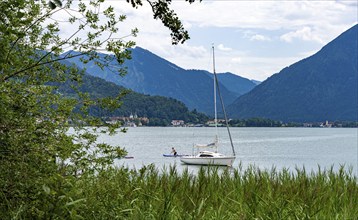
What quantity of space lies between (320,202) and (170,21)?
147 inches

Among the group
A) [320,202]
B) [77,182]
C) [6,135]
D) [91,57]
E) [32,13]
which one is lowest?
[320,202]

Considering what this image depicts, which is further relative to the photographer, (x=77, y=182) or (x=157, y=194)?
(x=157, y=194)

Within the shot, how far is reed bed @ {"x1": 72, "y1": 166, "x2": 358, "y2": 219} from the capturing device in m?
6.37

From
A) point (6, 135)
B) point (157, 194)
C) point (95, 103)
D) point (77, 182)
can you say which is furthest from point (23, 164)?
point (157, 194)

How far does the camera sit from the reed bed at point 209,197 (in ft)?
20.9

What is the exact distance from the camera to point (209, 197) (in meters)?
8.41

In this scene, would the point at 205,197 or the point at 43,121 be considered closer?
the point at 43,121

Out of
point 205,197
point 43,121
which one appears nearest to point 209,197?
point 205,197

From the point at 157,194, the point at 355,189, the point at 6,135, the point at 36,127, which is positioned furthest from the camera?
the point at 355,189

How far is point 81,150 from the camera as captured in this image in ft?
20.5

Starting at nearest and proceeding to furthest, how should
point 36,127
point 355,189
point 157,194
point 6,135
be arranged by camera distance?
point 6,135, point 36,127, point 157,194, point 355,189

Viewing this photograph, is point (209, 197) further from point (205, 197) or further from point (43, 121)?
point (43, 121)

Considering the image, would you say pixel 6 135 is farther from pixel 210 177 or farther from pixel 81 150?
pixel 210 177

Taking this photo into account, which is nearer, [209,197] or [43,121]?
[43,121]
